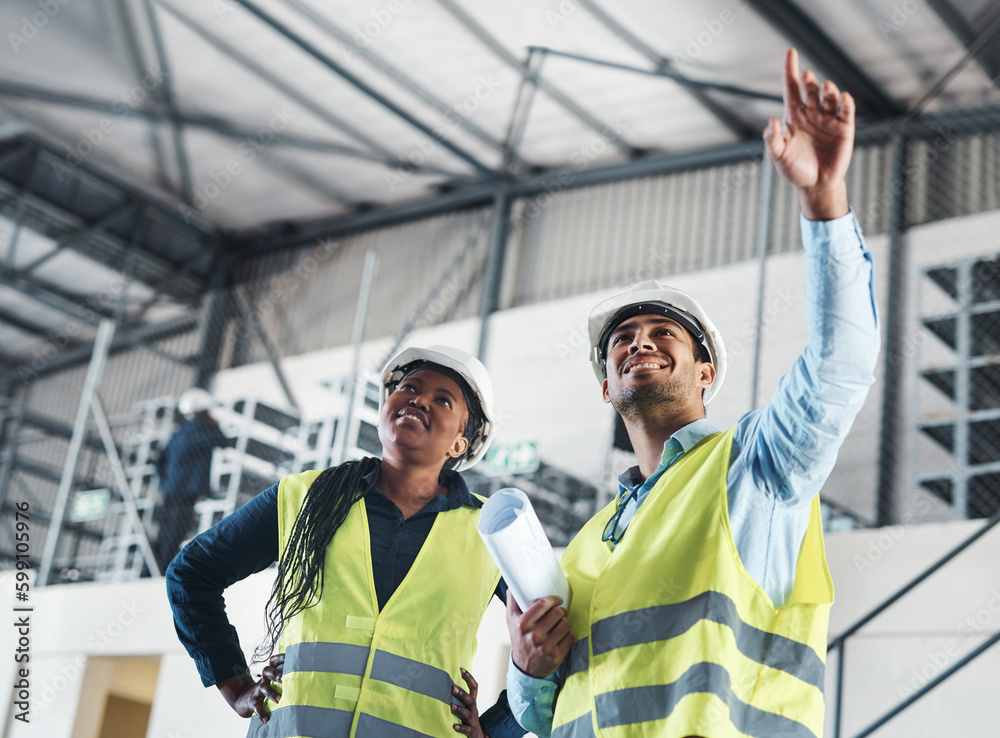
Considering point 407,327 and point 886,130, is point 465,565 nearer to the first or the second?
point 886,130

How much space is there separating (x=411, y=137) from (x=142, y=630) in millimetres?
6272

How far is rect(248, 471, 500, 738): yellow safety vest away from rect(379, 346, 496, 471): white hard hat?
44cm

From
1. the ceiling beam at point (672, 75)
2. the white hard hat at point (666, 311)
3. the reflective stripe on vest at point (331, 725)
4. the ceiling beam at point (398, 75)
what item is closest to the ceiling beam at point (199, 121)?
the ceiling beam at point (398, 75)

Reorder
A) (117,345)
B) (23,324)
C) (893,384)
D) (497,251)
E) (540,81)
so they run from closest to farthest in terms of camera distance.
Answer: (893,384)
(540,81)
(497,251)
(117,345)
(23,324)

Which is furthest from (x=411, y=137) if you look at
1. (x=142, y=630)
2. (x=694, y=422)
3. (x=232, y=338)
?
(x=694, y=422)

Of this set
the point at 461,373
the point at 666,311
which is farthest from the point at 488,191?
the point at 666,311

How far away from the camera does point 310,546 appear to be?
2535mm

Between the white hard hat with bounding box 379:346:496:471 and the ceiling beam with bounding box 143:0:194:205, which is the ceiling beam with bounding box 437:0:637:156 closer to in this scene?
the ceiling beam with bounding box 143:0:194:205

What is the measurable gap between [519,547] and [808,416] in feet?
1.76

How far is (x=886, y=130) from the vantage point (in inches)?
371

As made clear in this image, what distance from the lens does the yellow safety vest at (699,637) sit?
1718 mm

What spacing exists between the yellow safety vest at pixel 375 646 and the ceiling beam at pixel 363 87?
8289 mm

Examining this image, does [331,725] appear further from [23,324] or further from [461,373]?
[23,324]

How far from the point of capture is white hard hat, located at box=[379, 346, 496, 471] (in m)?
2.87
